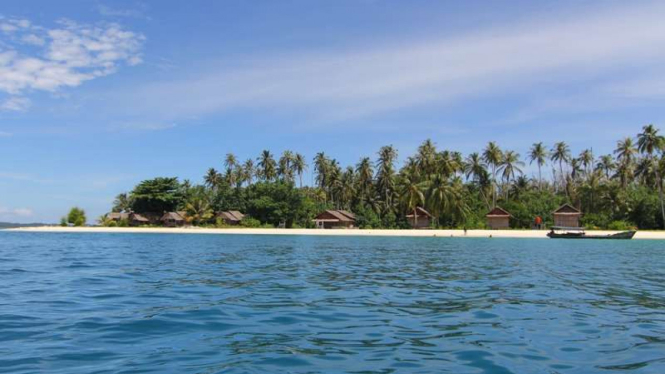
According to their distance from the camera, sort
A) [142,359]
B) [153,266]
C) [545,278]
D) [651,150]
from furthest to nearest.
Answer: [651,150] → [153,266] → [545,278] → [142,359]

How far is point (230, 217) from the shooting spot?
92438mm

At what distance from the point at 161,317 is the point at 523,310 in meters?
7.29

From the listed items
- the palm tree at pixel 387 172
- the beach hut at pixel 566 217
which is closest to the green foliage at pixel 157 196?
the palm tree at pixel 387 172

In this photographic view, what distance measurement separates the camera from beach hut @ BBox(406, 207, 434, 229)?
8946 cm

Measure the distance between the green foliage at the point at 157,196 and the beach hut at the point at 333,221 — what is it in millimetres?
28240

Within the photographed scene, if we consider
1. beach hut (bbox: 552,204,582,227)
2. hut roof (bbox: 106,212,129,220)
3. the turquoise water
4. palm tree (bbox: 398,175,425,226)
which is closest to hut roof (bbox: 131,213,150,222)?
hut roof (bbox: 106,212,129,220)

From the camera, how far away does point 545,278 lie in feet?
57.9

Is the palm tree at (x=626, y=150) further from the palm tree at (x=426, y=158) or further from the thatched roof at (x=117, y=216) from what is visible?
the thatched roof at (x=117, y=216)

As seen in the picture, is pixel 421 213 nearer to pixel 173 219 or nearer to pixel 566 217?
pixel 566 217

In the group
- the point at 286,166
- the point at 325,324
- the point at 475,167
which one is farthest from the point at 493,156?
the point at 325,324

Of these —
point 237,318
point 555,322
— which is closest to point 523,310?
point 555,322

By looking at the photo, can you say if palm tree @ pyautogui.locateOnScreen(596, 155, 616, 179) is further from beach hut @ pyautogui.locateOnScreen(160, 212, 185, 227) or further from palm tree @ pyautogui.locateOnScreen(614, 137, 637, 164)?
beach hut @ pyautogui.locateOnScreen(160, 212, 185, 227)

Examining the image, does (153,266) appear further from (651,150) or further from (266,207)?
(651,150)

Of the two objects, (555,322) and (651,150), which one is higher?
(651,150)
